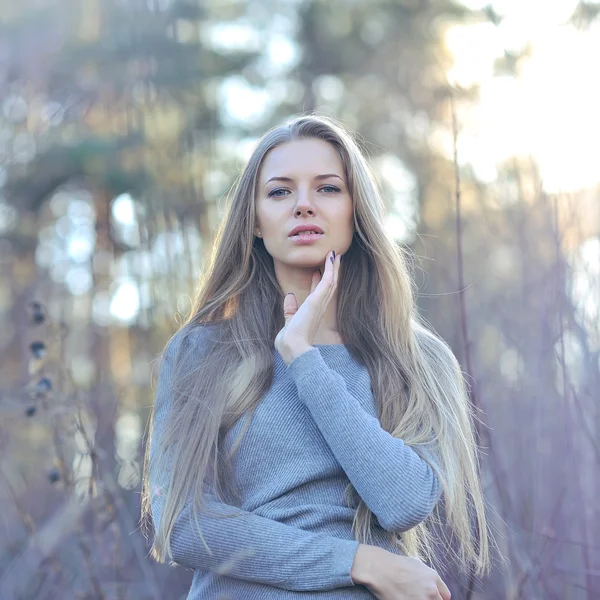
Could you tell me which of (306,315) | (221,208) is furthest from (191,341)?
(221,208)

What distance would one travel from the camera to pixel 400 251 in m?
2.55

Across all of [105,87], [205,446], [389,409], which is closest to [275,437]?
[205,446]

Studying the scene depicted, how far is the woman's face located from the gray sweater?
13.6 inches

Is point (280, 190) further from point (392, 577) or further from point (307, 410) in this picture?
point (392, 577)

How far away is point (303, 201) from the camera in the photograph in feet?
7.26

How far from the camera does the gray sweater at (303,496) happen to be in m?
1.85

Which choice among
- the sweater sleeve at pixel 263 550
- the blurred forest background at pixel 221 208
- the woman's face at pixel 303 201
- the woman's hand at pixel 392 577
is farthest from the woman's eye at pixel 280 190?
the woman's hand at pixel 392 577

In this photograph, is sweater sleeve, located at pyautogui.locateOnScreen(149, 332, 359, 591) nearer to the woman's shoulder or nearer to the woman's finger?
the woman's finger

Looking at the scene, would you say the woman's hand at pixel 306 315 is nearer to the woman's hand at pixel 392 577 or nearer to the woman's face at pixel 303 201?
the woman's face at pixel 303 201

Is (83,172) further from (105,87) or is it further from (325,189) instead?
(325,189)

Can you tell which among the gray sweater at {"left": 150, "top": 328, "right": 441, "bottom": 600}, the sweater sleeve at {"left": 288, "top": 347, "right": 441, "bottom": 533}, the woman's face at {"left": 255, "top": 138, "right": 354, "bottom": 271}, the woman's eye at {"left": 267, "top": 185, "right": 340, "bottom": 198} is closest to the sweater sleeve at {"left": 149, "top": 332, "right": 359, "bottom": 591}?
the gray sweater at {"left": 150, "top": 328, "right": 441, "bottom": 600}

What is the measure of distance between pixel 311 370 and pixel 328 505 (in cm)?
31

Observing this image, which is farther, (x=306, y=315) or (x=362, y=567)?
(x=306, y=315)

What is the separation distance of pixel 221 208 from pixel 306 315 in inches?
215
